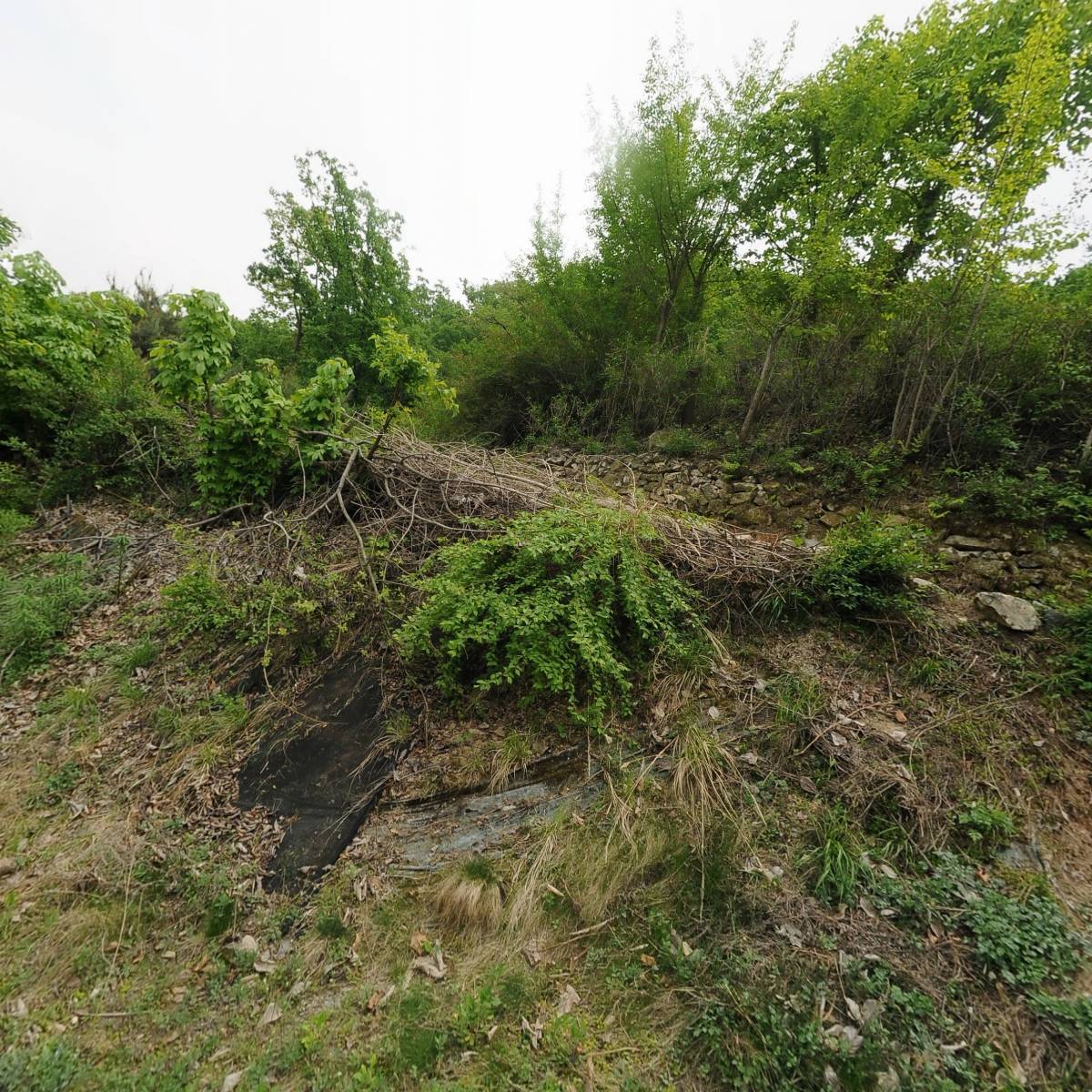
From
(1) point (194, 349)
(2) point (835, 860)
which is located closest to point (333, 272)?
(1) point (194, 349)

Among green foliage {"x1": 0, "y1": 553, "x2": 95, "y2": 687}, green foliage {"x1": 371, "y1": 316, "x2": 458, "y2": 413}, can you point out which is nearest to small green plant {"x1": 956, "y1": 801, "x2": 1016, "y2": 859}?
green foliage {"x1": 371, "y1": 316, "x2": 458, "y2": 413}

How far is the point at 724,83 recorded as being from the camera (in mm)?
8219

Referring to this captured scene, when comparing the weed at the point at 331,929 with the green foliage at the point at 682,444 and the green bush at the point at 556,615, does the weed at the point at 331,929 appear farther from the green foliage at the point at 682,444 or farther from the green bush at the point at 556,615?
the green foliage at the point at 682,444

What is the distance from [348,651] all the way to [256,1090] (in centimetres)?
230

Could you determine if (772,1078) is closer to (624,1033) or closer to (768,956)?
(768,956)

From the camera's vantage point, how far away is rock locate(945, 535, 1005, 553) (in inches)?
152

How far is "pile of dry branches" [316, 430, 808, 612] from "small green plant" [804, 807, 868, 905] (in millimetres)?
1608

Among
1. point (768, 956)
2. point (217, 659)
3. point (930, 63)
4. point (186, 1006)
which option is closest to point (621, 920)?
point (768, 956)

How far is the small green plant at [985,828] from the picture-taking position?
2256 mm

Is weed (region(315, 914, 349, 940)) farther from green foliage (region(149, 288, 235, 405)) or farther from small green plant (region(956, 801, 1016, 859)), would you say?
green foliage (region(149, 288, 235, 405))

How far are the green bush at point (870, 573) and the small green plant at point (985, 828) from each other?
4.54ft

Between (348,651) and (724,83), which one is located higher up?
(724,83)

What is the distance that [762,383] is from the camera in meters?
6.42

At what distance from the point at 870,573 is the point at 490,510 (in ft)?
11.4
